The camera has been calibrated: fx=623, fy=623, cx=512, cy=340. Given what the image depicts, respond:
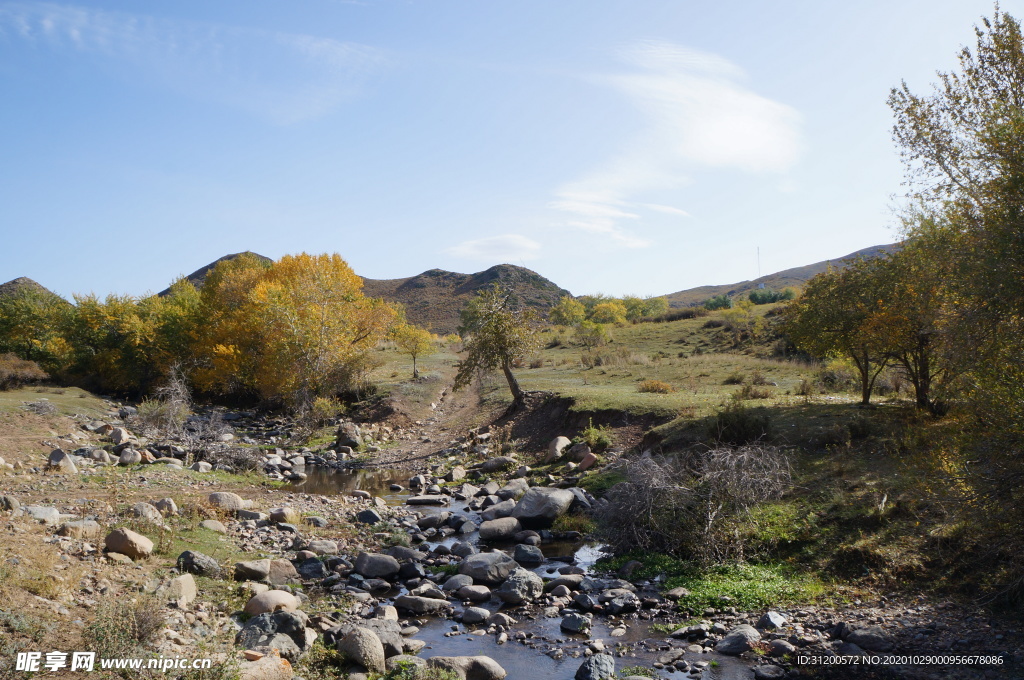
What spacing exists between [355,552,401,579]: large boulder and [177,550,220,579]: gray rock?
2.75 meters

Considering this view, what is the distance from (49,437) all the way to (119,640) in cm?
2094

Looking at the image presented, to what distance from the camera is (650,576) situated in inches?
458

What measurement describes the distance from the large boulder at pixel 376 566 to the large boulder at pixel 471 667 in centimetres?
434

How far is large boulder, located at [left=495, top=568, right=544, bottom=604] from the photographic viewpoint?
10938mm

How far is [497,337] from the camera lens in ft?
87.6

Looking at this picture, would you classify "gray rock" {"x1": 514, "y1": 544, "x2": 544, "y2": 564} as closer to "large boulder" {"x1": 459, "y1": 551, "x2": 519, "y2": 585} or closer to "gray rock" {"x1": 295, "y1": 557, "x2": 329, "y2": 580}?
"large boulder" {"x1": 459, "y1": 551, "x2": 519, "y2": 585}

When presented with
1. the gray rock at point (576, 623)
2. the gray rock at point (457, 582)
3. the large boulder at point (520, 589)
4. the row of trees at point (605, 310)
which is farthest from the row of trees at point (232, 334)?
the row of trees at point (605, 310)

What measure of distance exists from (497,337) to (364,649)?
1903 centimetres

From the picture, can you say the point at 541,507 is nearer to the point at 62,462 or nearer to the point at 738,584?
the point at 738,584

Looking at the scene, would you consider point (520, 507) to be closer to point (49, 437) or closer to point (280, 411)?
point (49, 437)

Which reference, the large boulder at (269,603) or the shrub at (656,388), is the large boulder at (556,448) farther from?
the large boulder at (269,603)

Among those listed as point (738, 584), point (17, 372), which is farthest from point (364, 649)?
point (17, 372)

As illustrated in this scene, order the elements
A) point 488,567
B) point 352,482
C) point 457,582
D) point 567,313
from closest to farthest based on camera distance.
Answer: point 457,582 < point 488,567 < point 352,482 < point 567,313

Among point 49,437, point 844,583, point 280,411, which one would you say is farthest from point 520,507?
point 280,411
